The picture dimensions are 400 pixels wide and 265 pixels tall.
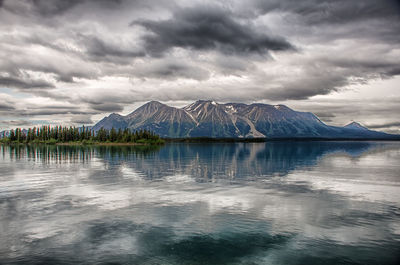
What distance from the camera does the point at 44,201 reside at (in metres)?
37.0

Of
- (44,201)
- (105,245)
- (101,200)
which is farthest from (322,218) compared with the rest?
(44,201)

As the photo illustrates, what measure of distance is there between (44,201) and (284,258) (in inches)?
1195

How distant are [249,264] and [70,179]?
45838mm

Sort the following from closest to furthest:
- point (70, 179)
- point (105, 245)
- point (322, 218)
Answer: point (105, 245) < point (322, 218) < point (70, 179)

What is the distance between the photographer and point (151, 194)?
137 ft

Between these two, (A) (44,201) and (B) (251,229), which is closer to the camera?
(B) (251,229)

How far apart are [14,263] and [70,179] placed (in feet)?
127

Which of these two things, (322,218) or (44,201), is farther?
(44,201)

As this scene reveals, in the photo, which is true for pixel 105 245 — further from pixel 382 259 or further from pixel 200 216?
pixel 382 259

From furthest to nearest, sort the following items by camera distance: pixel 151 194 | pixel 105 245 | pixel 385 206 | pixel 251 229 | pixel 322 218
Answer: pixel 151 194 < pixel 385 206 < pixel 322 218 < pixel 251 229 < pixel 105 245

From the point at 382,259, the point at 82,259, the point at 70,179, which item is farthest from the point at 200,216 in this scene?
the point at 70,179

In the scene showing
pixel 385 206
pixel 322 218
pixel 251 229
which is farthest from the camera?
pixel 385 206

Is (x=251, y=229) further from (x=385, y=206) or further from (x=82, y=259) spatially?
(x=385, y=206)

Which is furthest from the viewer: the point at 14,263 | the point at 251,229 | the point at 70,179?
the point at 70,179
